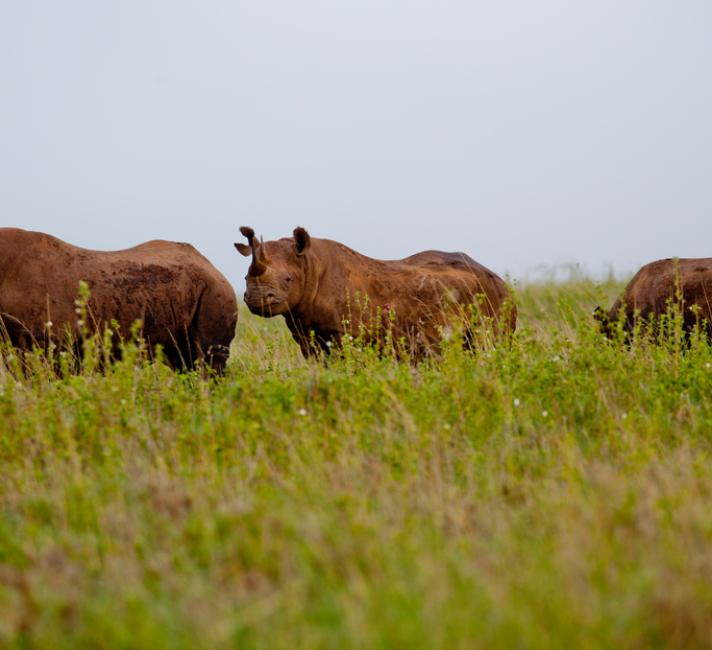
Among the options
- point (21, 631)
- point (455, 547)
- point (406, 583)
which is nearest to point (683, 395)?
point (455, 547)

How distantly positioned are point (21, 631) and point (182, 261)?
6.95m

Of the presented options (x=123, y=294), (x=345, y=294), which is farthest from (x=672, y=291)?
(x=123, y=294)

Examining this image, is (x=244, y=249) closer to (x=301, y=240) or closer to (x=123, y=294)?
(x=301, y=240)

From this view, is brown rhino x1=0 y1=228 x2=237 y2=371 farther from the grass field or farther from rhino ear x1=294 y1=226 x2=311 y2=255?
the grass field

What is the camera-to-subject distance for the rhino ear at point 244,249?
1095cm

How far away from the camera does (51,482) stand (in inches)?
241

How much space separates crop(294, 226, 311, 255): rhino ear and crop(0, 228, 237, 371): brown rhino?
0.96 m

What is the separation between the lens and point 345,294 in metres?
10.7

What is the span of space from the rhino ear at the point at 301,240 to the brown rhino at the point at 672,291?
304cm

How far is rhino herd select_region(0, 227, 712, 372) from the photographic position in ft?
32.3

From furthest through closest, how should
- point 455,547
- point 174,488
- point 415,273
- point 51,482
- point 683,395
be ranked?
1. point 415,273
2. point 683,395
3. point 51,482
4. point 174,488
5. point 455,547

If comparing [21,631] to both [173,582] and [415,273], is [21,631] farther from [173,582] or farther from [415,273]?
[415,273]

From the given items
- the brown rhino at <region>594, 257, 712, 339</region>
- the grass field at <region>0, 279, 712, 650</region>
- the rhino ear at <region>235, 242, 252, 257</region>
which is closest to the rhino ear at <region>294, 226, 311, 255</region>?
the rhino ear at <region>235, 242, 252, 257</region>

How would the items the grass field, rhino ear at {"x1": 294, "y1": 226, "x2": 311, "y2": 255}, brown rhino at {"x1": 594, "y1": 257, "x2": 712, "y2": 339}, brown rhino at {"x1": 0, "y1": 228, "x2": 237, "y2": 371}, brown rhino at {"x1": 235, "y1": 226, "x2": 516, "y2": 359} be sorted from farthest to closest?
brown rhino at {"x1": 594, "y1": 257, "x2": 712, "y2": 339}, rhino ear at {"x1": 294, "y1": 226, "x2": 311, "y2": 255}, brown rhino at {"x1": 235, "y1": 226, "x2": 516, "y2": 359}, brown rhino at {"x1": 0, "y1": 228, "x2": 237, "y2": 371}, the grass field
